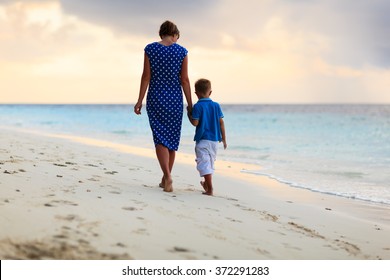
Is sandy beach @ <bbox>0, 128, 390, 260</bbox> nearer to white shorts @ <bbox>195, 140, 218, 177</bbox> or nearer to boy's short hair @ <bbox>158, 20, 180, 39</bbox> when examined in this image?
white shorts @ <bbox>195, 140, 218, 177</bbox>

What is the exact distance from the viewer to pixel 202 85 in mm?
5234

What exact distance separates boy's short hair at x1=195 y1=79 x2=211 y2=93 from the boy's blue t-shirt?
4.6 inches

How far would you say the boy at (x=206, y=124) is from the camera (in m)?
5.23

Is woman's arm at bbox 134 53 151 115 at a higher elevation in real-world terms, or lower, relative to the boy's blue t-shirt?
higher

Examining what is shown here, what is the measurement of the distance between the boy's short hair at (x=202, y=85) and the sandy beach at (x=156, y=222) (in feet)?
4.08

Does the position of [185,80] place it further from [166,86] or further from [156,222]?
[156,222]

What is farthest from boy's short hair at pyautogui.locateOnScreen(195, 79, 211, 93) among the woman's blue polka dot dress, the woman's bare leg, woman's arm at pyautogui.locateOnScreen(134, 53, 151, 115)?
the woman's bare leg

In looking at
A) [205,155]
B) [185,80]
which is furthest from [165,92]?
[205,155]

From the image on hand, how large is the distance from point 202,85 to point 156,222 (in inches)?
82.7

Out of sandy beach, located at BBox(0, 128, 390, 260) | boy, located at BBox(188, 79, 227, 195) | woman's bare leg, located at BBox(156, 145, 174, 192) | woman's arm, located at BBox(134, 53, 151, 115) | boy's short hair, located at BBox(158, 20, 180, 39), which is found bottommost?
sandy beach, located at BBox(0, 128, 390, 260)

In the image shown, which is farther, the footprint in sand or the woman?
the woman

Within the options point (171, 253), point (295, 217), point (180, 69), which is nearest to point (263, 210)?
point (295, 217)

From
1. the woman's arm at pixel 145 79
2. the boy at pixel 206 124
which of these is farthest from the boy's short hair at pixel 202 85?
the woman's arm at pixel 145 79

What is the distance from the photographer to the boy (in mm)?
5227
